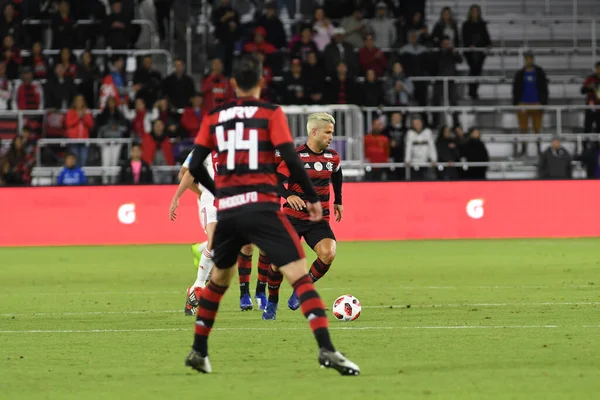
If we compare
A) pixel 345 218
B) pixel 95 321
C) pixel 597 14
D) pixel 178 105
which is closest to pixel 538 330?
pixel 95 321

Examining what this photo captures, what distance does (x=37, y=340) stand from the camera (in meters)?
10.7

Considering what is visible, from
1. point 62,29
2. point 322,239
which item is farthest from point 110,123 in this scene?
point 322,239

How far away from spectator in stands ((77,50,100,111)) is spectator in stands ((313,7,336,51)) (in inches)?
215

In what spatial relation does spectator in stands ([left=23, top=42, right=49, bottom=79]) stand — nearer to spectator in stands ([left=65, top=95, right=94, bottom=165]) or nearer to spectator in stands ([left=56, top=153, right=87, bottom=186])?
spectator in stands ([left=65, top=95, right=94, bottom=165])

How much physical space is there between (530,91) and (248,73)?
22581mm

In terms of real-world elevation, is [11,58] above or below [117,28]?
below

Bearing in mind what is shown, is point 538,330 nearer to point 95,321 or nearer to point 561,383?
point 561,383

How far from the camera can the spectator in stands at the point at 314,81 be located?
28250mm

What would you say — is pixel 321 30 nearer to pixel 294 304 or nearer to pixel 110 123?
pixel 110 123

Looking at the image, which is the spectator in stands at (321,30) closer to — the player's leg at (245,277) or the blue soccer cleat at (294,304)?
the player's leg at (245,277)

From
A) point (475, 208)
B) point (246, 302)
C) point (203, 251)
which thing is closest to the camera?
point (246, 302)

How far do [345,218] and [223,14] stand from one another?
737 cm

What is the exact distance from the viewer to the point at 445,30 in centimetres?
3075

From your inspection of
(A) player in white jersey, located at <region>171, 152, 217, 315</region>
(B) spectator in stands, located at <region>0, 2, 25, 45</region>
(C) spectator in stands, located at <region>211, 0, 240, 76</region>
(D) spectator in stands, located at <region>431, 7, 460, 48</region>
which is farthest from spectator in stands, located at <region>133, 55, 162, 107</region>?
(A) player in white jersey, located at <region>171, 152, 217, 315</region>
